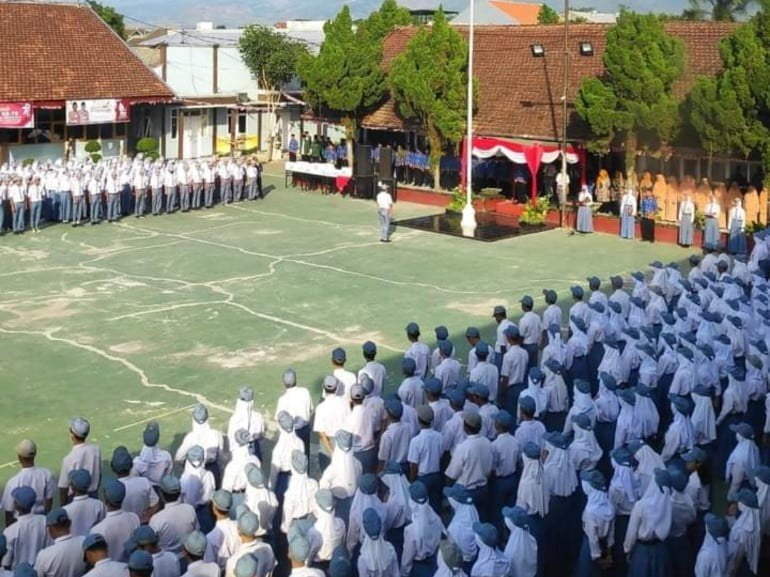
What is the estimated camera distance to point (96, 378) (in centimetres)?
1288

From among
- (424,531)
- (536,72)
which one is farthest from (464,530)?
(536,72)

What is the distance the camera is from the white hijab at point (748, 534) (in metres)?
7.24

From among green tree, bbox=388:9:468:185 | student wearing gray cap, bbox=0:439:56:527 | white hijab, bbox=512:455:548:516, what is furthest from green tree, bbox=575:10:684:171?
student wearing gray cap, bbox=0:439:56:527

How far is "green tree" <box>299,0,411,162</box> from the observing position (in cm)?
2803

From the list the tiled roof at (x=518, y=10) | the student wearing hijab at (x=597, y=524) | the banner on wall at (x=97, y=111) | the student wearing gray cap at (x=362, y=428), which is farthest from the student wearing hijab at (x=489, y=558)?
the tiled roof at (x=518, y=10)

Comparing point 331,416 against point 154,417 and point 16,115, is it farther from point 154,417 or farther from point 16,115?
point 16,115

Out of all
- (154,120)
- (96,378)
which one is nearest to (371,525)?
(96,378)

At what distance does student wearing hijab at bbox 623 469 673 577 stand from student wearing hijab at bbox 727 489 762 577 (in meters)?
0.47

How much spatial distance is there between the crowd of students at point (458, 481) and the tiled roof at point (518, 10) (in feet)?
159

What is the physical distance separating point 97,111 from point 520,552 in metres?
24.8

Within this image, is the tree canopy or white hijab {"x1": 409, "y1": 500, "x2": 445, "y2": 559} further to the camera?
the tree canopy

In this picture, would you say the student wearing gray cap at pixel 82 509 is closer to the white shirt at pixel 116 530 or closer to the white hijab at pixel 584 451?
the white shirt at pixel 116 530

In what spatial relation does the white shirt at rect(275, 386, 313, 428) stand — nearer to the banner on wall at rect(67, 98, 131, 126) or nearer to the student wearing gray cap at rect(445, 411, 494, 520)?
the student wearing gray cap at rect(445, 411, 494, 520)

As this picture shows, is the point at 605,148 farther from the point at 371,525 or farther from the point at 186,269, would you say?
the point at 371,525
